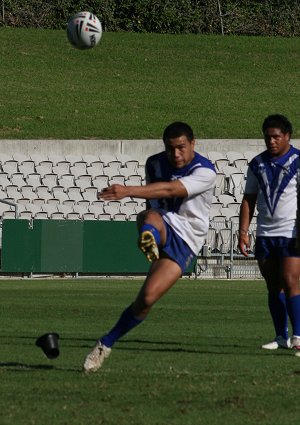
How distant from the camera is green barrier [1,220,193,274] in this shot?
28656 mm

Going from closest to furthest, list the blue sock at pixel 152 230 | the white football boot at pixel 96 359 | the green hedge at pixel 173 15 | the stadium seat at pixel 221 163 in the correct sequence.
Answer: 1. the blue sock at pixel 152 230
2. the white football boot at pixel 96 359
3. the stadium seat at pixel 221 163
4. the green hedge at pixel 173 15

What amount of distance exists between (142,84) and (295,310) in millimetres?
37106

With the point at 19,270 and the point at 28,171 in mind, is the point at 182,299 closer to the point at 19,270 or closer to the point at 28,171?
the point at 19,270

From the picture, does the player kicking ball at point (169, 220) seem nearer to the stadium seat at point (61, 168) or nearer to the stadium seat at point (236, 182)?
the stadium seat at point (236, 182)

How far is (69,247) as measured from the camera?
94.8ft

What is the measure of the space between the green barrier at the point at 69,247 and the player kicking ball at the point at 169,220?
19.4 metres

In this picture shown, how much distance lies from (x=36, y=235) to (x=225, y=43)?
88.1ft

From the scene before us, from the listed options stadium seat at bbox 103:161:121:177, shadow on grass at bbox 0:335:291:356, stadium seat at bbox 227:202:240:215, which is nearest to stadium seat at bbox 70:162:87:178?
stadium seat at bbox 103:161:121:177

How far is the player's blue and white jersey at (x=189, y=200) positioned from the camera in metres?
9.30

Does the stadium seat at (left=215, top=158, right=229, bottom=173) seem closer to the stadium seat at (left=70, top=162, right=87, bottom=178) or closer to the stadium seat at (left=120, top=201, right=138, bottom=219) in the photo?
the stadium seat at (left=120, top=201, right=138, bottom=219)

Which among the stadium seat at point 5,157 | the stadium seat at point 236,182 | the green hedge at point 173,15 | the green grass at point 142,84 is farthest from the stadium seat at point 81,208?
the green hedge at point 173,15

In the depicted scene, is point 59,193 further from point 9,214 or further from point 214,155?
point 214,155

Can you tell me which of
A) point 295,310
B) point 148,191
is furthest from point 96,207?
point 148,191

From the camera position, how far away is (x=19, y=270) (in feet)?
94.5
